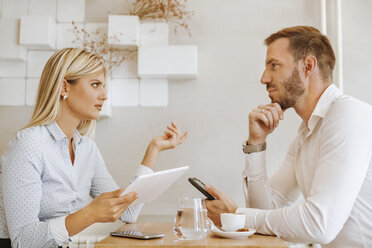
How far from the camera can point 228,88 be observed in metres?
2.36

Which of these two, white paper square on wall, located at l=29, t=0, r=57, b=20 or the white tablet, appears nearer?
the white tablet

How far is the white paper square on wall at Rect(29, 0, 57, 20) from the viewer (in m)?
2.41

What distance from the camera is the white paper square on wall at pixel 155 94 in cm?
235

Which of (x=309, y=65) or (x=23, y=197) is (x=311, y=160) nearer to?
(x=309, y=65)

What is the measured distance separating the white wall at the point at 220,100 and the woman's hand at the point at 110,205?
1081mm

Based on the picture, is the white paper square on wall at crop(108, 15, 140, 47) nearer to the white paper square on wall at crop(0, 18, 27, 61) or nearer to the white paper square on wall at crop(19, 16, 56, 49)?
the white paper square on wall at crop(19, 16, 56, 49)

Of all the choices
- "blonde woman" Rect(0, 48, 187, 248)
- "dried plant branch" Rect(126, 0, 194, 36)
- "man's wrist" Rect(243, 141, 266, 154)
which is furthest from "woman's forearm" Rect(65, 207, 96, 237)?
"dried plant branch" Rect(126, 0, 194, 36)

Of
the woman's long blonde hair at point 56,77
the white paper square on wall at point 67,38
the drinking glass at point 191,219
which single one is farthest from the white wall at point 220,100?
the drinking glass at point 191,219

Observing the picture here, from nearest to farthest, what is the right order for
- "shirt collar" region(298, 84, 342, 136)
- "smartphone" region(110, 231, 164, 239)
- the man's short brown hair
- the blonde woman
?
"smartphone" region(110, 231, 164, 239)
the blonde woman
"shirt collar" region(298, 84, 342, 136)
the man's short brown hair

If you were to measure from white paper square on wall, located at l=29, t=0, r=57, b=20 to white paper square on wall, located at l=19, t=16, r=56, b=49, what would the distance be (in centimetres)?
15

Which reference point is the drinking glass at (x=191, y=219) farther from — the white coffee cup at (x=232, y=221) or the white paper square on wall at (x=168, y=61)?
the white paper square on wall at (x=168, y=61)

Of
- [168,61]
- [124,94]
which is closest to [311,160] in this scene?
[168,61]

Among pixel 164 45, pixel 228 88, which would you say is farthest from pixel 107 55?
pixel 228 88

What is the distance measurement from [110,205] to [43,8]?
1.64 metres
